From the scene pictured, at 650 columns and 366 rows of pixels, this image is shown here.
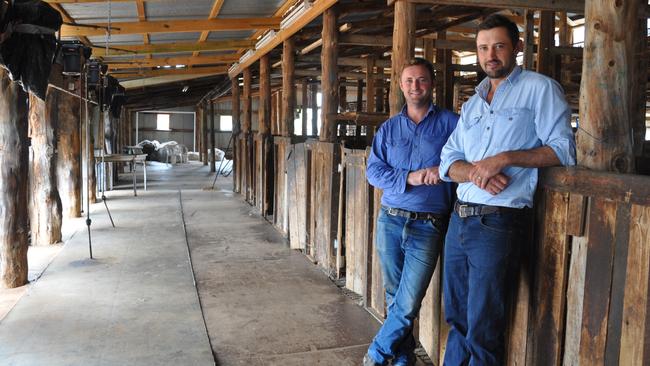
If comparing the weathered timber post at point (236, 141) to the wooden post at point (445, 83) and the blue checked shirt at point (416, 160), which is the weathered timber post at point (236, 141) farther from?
the blue checked shirt at point (416, 160)

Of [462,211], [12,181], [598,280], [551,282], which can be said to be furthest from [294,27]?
[598,280]

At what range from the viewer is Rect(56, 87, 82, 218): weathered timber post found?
865 cm

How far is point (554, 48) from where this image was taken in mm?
5945

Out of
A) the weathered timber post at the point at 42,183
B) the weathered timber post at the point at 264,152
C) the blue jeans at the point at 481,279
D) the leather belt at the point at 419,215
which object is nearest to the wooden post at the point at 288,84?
the weathered timber post at the point at 264,152

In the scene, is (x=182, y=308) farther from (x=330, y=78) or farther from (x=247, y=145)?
(x=247, y=145)

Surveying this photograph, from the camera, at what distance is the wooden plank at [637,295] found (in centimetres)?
186

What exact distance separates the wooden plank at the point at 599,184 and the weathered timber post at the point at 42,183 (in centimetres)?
632

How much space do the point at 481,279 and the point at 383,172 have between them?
93 centimetres

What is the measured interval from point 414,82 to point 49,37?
11.8 ft

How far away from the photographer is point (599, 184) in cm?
203

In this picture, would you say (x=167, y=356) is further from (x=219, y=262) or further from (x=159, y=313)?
(x=219, y=262)

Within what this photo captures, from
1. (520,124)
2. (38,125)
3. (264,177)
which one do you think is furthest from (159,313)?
(264,177)

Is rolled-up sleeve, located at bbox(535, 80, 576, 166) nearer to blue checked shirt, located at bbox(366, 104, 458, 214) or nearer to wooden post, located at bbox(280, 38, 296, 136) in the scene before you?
blue checked shirt, located at bbox(366, 104, 458, 214)

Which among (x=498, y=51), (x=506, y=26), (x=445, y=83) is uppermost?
(x=445, y=83)
